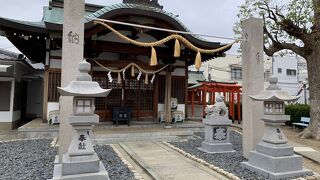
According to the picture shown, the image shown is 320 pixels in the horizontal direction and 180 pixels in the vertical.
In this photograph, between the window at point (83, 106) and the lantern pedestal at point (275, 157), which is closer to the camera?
the window at point (83, 106)

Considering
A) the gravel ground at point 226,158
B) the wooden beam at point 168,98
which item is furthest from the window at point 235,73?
the gravel ground at point 226,158

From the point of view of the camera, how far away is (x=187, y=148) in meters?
8.38

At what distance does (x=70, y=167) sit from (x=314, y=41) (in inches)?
449

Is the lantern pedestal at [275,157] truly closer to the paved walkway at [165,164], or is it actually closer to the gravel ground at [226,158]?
the gravel ground at [226,158]

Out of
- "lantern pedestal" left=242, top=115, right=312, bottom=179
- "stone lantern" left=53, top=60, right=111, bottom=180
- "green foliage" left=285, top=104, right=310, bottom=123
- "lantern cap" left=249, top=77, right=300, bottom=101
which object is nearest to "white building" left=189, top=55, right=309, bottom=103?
"green foliage" left=285, top=104, right=310, bottom=123

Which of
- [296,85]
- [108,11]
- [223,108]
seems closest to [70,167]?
[223,108]

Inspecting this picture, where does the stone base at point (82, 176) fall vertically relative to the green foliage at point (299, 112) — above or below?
below

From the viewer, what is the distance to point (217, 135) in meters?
8.00

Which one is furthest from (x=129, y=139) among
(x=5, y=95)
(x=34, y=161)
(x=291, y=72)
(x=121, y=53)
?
(x=291, y=72)

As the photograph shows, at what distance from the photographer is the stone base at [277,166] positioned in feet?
18.2

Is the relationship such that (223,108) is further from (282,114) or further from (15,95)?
(15,95)

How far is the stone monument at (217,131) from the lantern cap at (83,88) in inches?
174

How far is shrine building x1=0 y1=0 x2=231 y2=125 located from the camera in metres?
10.0

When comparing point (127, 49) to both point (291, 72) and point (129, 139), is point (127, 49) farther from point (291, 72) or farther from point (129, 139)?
point (291, 72)
